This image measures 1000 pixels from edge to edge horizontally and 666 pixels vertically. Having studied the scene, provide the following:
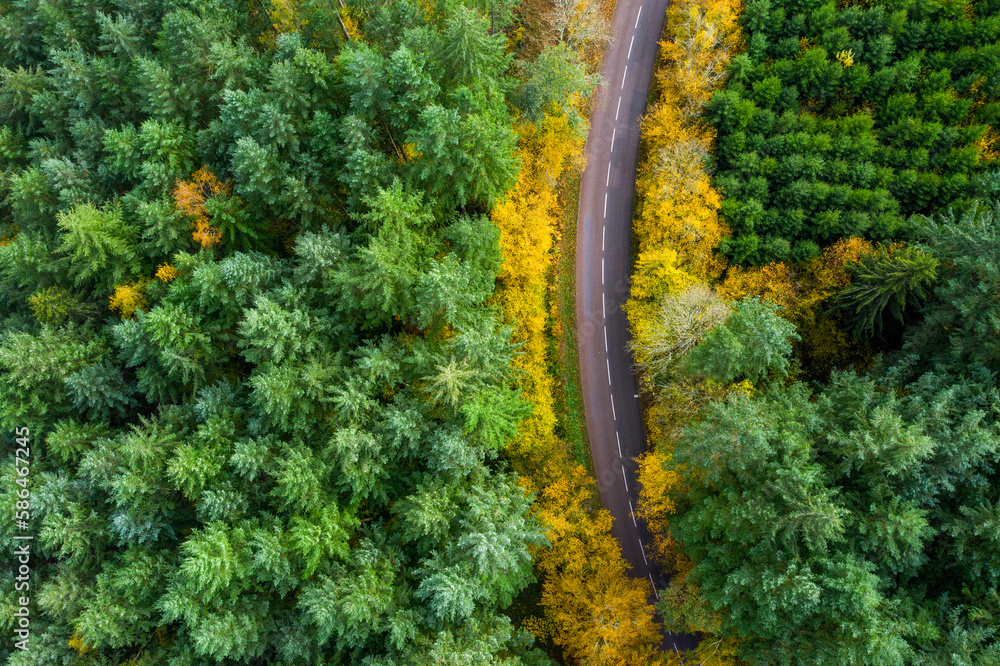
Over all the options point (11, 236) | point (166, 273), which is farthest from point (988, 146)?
point (11, 236)

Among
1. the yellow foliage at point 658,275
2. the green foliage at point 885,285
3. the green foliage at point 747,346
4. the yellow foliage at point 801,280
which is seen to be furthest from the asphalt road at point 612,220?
Answer: the green foliage at point 885,285

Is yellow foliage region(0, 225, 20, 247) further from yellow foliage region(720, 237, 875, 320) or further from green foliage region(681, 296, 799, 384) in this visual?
yellow foliage region(720, 237, 875, 320)

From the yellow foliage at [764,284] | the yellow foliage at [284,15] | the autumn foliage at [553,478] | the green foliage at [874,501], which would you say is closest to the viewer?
the green foliage at [874,501]

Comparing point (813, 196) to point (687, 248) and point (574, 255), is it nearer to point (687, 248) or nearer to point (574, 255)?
point (687, 248)

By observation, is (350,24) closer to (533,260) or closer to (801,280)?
(533,260)

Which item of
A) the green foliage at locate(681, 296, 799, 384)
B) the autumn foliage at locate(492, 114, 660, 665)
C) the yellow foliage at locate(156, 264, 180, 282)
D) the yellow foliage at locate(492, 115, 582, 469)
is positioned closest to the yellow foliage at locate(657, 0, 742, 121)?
the yellow foliage at locate(492, 115, 582, 469)

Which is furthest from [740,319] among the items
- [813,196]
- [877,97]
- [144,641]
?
[144,641]

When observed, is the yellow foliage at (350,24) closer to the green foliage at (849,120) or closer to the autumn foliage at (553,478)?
the autumn foliage at (553,478)
